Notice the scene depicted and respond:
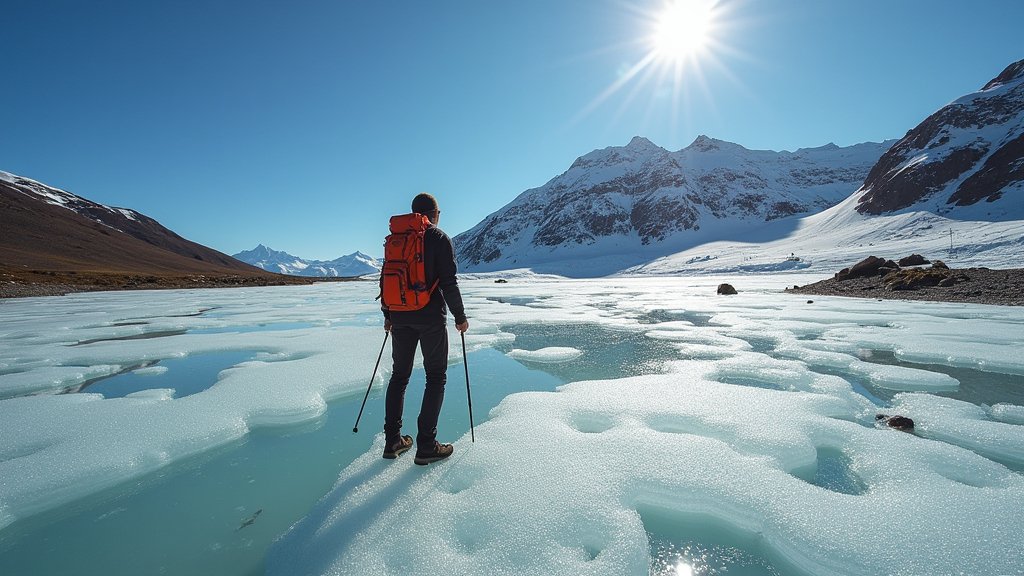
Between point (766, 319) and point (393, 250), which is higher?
point (393, 250)

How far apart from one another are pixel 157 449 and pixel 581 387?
15.9 ft

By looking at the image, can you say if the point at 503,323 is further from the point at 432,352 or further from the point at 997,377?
the point at 997,377

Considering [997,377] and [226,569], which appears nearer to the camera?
[226,569]

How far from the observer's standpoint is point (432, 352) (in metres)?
3.76

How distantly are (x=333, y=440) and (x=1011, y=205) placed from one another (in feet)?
391

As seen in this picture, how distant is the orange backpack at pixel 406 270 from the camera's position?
352cm

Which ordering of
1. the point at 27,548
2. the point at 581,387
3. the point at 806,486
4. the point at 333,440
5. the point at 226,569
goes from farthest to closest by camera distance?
the point at 581,387
the point at 333,440
the point at 806,486
the point at 27,548
the point at 226,569

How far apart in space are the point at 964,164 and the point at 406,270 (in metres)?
145

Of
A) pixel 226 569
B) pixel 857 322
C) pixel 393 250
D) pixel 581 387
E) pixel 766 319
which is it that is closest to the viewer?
pixel 226 569

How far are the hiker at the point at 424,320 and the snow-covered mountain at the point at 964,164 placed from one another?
11101 centimetres

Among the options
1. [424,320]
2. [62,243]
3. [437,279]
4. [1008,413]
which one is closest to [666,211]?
[1008,413]

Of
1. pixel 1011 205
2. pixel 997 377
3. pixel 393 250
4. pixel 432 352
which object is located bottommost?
pixel 997 377

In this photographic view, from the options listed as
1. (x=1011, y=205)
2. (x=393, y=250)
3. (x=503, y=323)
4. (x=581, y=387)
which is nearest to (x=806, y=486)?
(x=581, y=387)

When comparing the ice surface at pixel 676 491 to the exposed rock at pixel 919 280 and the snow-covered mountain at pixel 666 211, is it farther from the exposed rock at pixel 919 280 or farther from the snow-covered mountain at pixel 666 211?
the snow-covered mountain at pixel 666 211
